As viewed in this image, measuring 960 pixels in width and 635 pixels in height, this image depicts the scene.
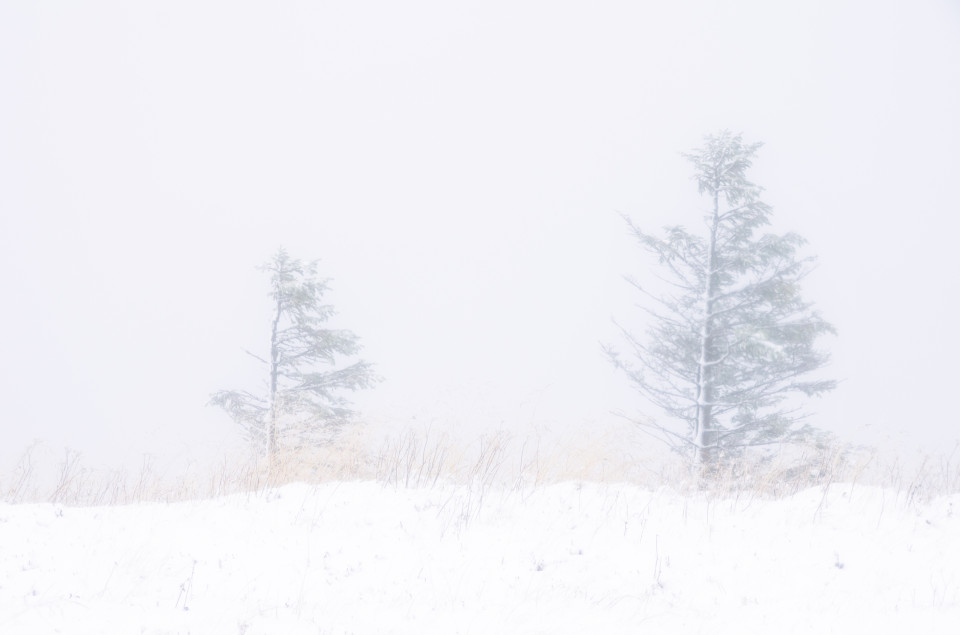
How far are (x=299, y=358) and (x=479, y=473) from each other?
7.68 metres

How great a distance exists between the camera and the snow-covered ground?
4453 mm

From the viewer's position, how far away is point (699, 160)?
12453mm

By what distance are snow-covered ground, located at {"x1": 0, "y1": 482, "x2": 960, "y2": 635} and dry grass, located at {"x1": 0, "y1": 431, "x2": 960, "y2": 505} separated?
1.37ft

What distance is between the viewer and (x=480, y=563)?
541 cm

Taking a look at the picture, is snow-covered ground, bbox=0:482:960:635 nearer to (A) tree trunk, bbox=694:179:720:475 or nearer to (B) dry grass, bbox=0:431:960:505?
(B) dry grass, bbox=0:431:960:505

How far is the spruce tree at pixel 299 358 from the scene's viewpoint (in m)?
13.4

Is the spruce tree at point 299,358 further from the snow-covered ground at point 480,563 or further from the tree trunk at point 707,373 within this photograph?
the tree trunk at point 707,373

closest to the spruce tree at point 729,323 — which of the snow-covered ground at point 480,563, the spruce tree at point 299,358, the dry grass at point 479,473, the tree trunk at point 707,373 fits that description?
the tree trunk at point 707,373

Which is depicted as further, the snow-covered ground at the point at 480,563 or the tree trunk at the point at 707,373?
the tree trunk at the point at 707,373

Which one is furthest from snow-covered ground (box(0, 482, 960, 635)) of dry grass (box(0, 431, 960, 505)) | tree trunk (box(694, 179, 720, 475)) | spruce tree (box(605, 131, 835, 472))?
spruce tree (box(605, 131, 835, 472))

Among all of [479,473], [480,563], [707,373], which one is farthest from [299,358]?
[480,563]

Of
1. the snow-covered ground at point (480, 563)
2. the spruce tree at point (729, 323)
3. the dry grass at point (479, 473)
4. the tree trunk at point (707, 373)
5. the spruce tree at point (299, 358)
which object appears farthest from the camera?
the spruce tree at point (299, 358)

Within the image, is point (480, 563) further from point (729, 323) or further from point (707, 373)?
point (729, 323)

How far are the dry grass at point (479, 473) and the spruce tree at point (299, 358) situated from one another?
403cm
